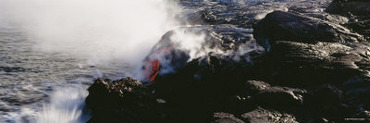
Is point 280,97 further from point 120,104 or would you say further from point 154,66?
point 154,66

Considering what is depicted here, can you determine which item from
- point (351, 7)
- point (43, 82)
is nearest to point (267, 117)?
point (43, 82)

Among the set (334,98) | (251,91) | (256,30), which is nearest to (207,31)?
(256,30)

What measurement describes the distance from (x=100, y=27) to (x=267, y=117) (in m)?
12.5

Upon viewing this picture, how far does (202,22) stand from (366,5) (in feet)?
24.3

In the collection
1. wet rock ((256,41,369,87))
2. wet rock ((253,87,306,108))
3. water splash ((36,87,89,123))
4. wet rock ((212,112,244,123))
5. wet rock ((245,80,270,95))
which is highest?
wet rock ((256,41,369,87))

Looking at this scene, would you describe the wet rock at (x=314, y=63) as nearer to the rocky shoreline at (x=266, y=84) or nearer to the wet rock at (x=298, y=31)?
the rocky shoreline at (x=266, y=84)

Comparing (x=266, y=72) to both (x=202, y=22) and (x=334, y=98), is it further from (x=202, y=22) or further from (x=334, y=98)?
(x=202, y=22)

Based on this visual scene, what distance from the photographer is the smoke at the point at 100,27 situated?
33.2 ft

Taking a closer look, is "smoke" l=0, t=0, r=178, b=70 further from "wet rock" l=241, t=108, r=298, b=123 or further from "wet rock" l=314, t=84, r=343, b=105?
"wet rock" l=314, t=84, r=343, b=105

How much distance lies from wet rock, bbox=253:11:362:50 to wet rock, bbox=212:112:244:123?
2885 millimetres

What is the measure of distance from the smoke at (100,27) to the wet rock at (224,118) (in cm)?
499

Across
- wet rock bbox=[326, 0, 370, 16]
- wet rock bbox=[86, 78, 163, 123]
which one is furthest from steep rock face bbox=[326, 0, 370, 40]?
wet rock bbox=[86, 78, 163, 123]

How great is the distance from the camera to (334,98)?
16.1 feet

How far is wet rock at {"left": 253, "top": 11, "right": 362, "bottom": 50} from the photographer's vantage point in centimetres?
692
